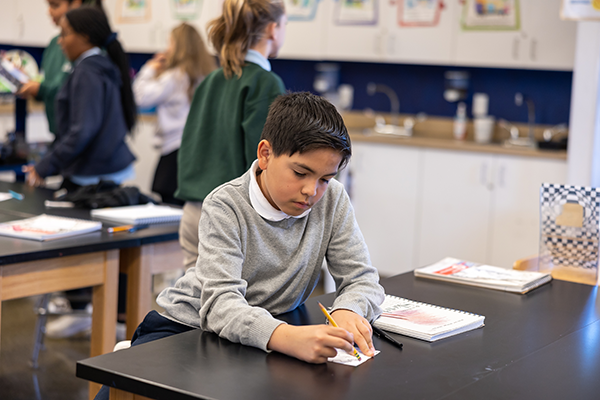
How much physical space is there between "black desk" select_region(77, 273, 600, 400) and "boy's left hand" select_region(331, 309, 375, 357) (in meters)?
0.03

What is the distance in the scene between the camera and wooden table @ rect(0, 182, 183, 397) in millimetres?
1968

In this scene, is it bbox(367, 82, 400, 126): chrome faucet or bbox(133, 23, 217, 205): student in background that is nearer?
bbox(133, 23, 217, 205): student in background

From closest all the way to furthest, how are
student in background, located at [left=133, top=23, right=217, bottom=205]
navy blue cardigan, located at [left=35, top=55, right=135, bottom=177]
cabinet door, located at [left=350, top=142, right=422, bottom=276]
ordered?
navy blue cardigan, located at [left=35, top=55, right=135, bottom=177]
student in background, located at [left=133, top=23, right=217, bottom=205]
cabinet door, located at [left=350, top=142, right=422, bottom=276]

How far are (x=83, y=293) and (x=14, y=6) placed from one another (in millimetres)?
3338

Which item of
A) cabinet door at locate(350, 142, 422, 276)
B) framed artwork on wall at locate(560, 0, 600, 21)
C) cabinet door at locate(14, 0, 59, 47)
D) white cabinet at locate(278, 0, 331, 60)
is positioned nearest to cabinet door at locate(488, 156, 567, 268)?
cabinet door at locate(350, 142, 422, 276)

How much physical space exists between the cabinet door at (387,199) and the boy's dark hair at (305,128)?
9.64ft

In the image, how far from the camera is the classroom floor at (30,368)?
8.68ft

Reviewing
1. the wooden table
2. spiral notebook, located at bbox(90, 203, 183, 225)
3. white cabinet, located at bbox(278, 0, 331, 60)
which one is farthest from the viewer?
white cabinet, located at bbox(278, 0, 331, 60)

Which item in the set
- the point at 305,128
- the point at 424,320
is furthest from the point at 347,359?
the point at 305,128

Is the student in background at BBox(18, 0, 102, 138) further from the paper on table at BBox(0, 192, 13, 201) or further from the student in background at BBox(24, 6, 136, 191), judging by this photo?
the paper on table at BBox(0, 192, 13, 201)

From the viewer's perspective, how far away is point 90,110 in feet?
9.46

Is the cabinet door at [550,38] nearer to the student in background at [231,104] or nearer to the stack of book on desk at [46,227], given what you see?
the student in background at [231,104]

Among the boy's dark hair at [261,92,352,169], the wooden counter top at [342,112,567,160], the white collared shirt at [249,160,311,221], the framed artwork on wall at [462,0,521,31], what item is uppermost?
the framed artwork on wall at [462,0,521,31]

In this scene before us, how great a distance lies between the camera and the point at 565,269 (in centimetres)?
209
